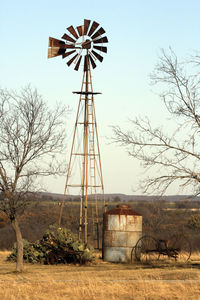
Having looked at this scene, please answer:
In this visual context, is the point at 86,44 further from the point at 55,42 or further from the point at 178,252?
the point at 178,252

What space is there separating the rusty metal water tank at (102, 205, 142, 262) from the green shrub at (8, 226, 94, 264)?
209 cm

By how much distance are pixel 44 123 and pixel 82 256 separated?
7.66 metres

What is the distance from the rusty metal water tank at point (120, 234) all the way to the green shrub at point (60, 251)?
2091 mm

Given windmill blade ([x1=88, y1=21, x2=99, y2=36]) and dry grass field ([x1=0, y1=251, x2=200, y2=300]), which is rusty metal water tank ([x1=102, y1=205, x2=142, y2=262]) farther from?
windmill blade ([x1=88, y1=21, x2=99, y2=36])

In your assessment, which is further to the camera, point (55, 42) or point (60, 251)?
point (55, 42)

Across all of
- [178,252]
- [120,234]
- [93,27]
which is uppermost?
[93,27]

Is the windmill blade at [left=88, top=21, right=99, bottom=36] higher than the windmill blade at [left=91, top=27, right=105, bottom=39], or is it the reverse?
the windmill blade at [left=88, top=21, right=99, bottom=36]

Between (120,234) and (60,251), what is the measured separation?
4.01 m

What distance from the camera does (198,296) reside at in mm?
15805

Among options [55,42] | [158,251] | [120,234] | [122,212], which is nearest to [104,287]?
[158,251]

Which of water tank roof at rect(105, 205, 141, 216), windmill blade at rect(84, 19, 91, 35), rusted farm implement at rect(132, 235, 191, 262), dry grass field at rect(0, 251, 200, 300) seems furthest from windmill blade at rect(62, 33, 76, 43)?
dry grass field at rect(0, 251, 200, 300)

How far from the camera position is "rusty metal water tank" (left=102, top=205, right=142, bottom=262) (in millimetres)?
29562

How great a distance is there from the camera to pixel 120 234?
29797mm

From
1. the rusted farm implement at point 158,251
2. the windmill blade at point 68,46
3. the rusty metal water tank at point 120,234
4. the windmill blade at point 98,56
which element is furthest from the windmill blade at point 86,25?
the rusted farm implement at point 158,251
